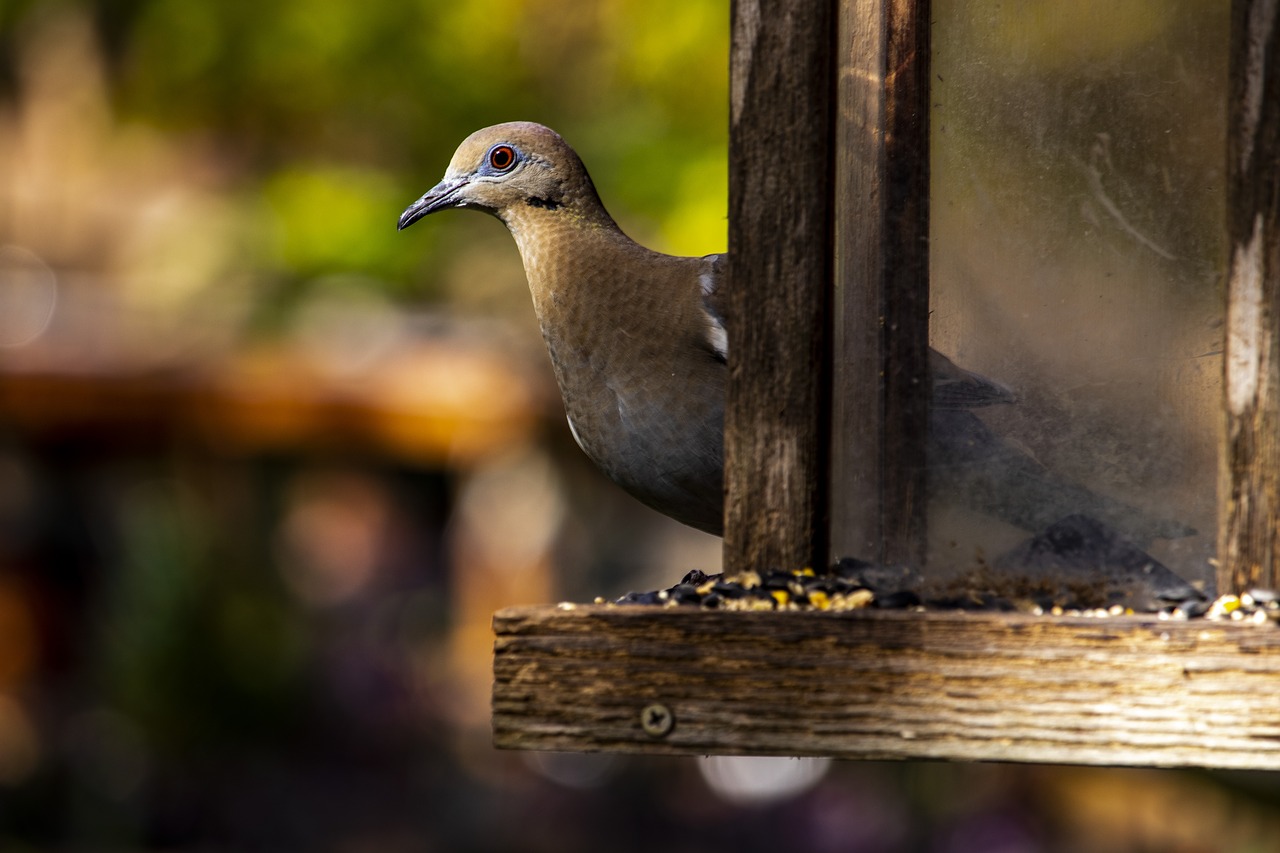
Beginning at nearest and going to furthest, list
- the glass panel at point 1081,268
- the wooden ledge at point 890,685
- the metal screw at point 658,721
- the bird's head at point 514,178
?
the wooden ledge at point 890,685, the metal screw at point 658,721, the glass panel at point 1081,268, the bird's head at point 514,178

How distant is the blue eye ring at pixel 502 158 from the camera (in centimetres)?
321

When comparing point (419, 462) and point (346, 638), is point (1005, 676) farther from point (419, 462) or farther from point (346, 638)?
point (419, 462)

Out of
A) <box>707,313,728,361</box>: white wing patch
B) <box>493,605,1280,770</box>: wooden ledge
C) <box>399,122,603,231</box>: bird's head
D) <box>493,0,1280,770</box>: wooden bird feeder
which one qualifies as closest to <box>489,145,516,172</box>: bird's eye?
<box>399,122,603,231</box>: bird's head

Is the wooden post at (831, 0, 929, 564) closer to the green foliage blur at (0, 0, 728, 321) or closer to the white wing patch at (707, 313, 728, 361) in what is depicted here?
the white wing patch at (707, 313, 728, 361)

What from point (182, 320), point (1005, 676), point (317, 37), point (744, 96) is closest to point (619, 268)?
point (744, 96)

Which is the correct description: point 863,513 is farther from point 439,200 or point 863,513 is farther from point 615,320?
point 439,200

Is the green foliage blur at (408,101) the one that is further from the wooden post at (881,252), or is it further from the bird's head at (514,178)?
the wooden post at (881,252)

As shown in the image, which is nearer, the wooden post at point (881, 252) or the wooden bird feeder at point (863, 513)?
the wooden bird feeder at point (863, 513)

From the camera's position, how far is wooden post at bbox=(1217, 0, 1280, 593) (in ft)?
6.51

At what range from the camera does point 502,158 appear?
322cm

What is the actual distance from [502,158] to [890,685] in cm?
170

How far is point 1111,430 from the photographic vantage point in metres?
2.11

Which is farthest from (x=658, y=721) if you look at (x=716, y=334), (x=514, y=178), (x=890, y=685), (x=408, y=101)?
(x=408, y=101)

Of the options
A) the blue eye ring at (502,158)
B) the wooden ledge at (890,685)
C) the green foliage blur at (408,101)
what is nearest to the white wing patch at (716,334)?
the blue eye ring at (502,158)
